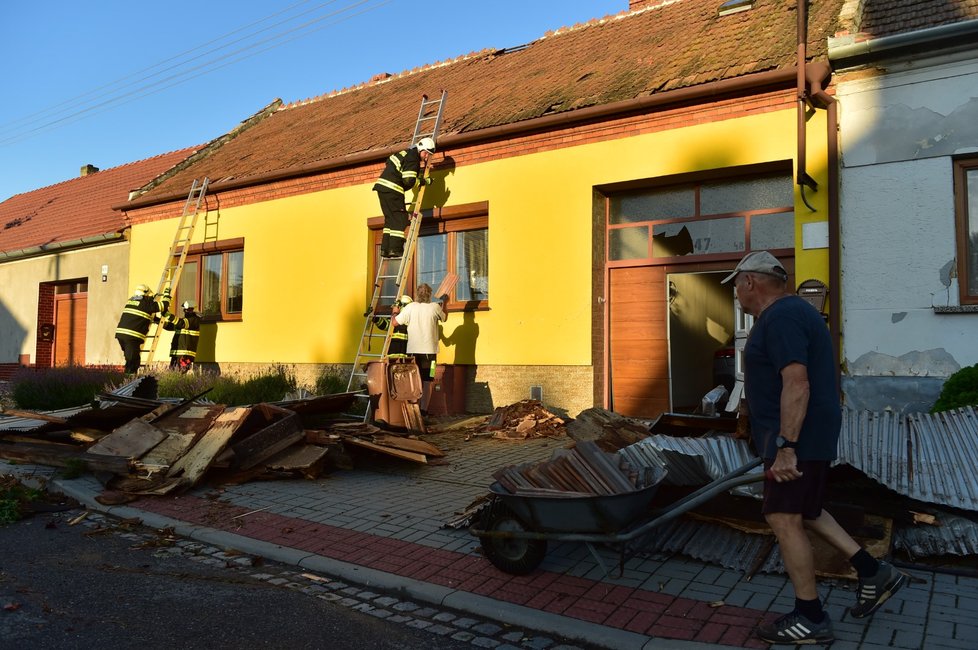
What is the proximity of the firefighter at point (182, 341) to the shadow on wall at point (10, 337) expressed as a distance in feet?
23.7

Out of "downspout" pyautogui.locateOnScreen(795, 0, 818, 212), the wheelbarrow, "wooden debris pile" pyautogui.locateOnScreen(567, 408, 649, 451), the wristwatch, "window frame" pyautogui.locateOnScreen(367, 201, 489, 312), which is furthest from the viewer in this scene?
"window frame" pyautogui.locateOnScreen(367, 201, 489, 312)

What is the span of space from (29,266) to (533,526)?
61.7 feet

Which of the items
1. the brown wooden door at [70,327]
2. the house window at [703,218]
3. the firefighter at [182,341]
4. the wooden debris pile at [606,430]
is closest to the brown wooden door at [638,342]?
the house window at [703,218]

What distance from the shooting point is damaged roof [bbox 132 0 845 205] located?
9.55 meters

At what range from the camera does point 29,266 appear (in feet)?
60.3

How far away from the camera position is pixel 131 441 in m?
6.82

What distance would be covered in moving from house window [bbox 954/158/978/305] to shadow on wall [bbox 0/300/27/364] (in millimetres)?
19765

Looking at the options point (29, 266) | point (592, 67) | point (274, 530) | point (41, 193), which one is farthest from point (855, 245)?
point (41, 193)

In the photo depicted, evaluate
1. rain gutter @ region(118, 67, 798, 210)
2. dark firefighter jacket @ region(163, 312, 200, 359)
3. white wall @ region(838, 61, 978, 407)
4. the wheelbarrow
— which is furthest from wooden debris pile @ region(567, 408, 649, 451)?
dark firefighter jacket @ region(163, 312, 200, 359)

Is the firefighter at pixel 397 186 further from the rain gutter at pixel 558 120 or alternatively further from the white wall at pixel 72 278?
the white wall at pixel 72 278

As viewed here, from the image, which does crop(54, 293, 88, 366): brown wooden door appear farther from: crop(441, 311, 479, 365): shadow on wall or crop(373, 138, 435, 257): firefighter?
crop(441, 311, 479, 365): shadow on wall

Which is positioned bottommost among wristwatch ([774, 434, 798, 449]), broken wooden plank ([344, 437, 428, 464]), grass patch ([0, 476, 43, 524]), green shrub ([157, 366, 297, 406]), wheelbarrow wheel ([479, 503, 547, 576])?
grass patch ([0, 476, 43, 524])

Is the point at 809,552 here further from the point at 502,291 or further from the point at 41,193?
the point at 41,193

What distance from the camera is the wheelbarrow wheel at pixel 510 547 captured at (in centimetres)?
417
